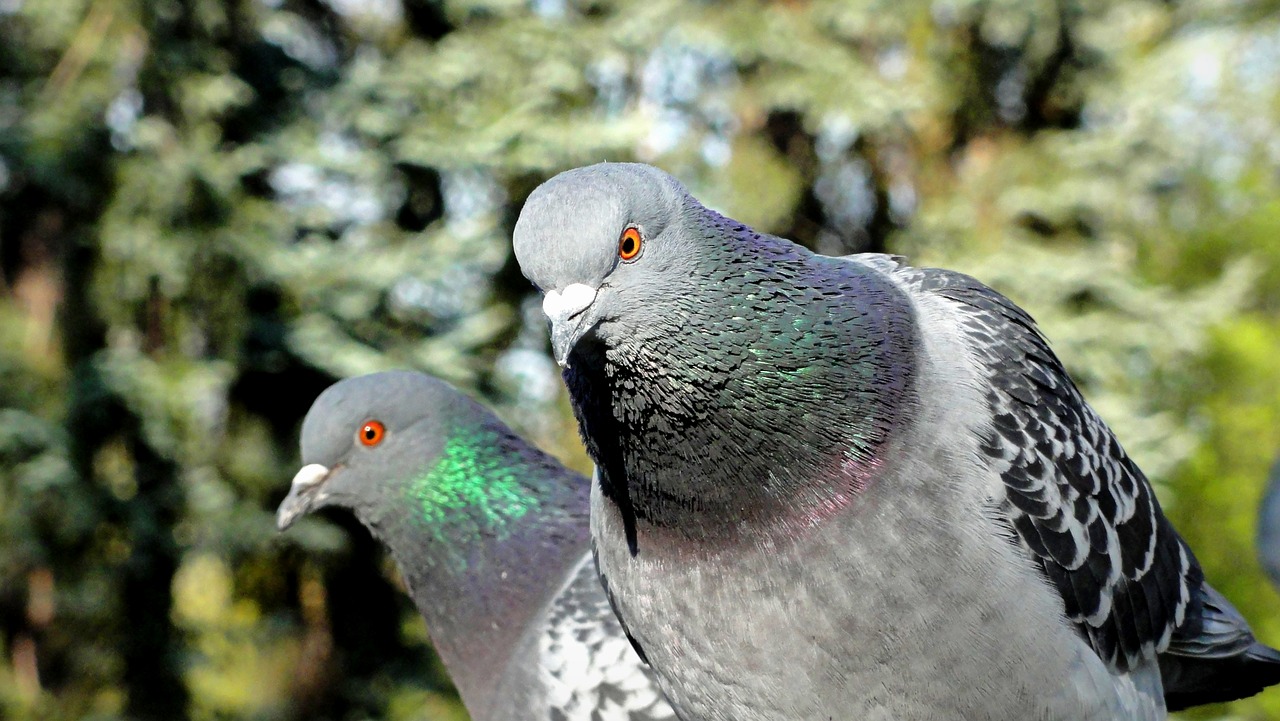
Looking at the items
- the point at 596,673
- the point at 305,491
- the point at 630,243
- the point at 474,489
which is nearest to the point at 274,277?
the point at 305,491

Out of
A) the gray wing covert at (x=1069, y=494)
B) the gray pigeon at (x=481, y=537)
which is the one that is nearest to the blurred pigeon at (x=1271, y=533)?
the gray wing covert at (x=1069, y=494)

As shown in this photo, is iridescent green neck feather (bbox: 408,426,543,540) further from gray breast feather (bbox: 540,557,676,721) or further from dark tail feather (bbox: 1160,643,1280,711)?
dark tail feather (bbox: 1160,643,1280,711)

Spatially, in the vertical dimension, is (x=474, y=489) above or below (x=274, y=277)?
above

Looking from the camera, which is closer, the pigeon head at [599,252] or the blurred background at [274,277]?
the pigeon head at [599,252]

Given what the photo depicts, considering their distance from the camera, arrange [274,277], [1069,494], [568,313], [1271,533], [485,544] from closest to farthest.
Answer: [568,313]
[1069,494]
[485,544]
[1271,533]
[274,277]

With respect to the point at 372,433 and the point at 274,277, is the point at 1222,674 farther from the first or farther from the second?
the point at 274,277

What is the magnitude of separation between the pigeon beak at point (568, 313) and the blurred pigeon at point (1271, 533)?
18.2ft

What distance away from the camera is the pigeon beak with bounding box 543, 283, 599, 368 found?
78.5 inches

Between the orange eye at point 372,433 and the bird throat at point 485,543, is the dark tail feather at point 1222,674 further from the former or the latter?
the orange eye at point 372,433

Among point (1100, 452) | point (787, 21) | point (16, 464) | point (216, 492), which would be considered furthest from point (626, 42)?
point (1100, 452)

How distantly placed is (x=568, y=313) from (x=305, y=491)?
2.28 metres

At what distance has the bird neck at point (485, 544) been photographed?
3578 mm

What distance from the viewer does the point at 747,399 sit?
2.16 metres

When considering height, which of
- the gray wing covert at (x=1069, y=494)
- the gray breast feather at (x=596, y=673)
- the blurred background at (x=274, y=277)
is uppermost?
the gray wing covert at (x=1069, y=494)
